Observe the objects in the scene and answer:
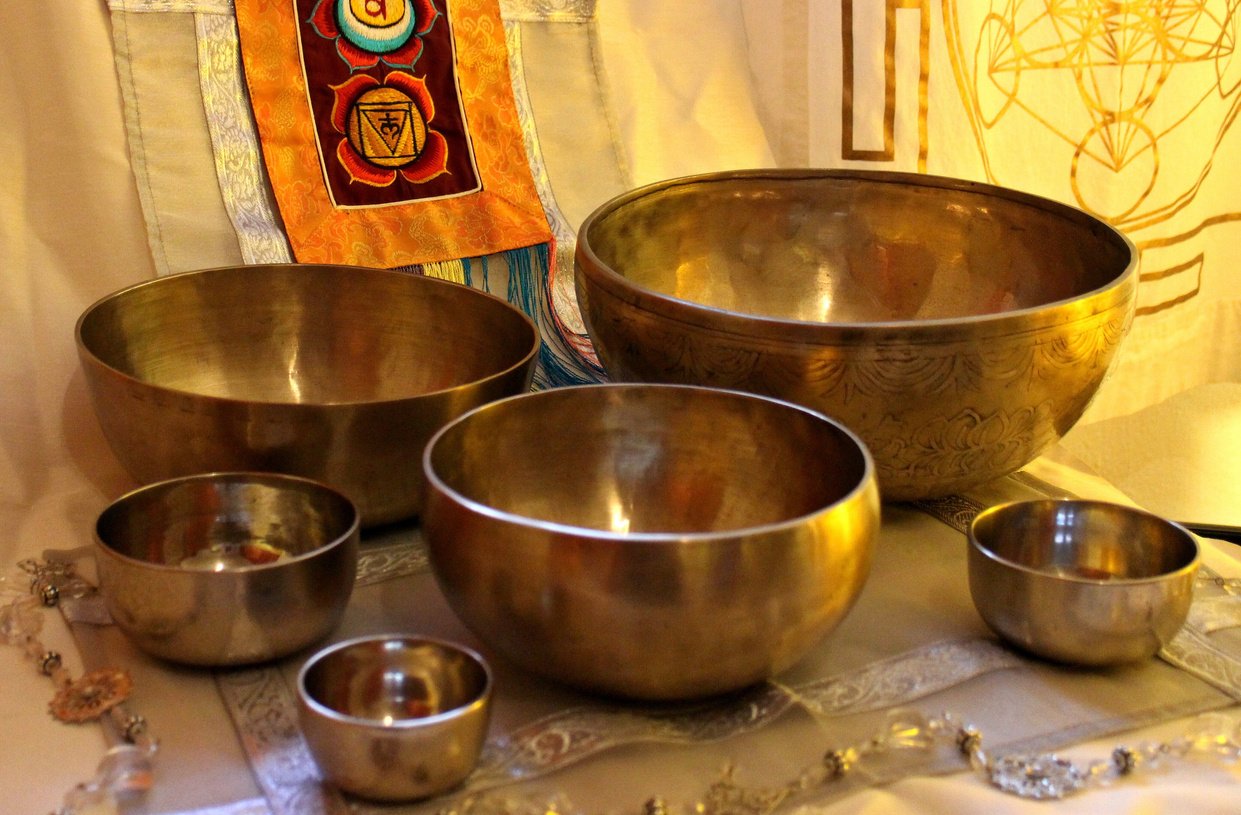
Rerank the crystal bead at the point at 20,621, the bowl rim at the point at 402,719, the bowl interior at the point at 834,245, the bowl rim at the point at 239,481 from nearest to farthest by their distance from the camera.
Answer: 1. the bowl rim at the point at 402,719
2. the bowl rim at the point at 239,481
3. the crystal bead at the point at 20,621
4. the bowl interior at the point at 834,245

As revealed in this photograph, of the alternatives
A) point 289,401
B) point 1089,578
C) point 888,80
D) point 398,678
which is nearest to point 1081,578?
point 1089,578

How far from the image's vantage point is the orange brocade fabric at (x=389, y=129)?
52.5 inches

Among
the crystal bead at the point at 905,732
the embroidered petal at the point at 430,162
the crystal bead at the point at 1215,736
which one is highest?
the embroidered petal at the point at 430,162

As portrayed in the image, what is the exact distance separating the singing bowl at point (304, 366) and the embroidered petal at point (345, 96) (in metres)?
0.21

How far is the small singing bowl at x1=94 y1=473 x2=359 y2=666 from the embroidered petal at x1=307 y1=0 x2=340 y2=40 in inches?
24.3

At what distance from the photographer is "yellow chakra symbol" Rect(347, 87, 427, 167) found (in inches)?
54.0

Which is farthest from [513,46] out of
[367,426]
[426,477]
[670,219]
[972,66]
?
[426,477]

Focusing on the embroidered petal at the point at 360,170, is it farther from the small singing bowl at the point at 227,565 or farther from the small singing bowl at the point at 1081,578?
the small singing bowl at the point at 1081,578

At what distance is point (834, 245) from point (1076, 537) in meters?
0.48

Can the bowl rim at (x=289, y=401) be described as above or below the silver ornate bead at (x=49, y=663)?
above

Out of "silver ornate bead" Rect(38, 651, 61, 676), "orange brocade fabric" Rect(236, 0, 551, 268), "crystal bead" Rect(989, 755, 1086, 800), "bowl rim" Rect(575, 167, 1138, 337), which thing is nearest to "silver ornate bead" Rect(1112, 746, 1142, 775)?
"crystal bead" Rect(989, 755, 1086, 800)

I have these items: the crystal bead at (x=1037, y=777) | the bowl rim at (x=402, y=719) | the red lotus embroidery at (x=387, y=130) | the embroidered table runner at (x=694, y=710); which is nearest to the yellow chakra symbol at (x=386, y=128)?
the red lotus embroidery at (x=387, y=130)

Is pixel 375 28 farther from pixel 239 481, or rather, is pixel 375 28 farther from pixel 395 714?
pixel 395 714

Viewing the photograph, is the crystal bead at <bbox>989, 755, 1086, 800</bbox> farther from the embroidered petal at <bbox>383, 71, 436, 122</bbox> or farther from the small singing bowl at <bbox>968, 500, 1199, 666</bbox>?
the embroidered petal at <bbox>383, 71, 436, 122</bbox>
